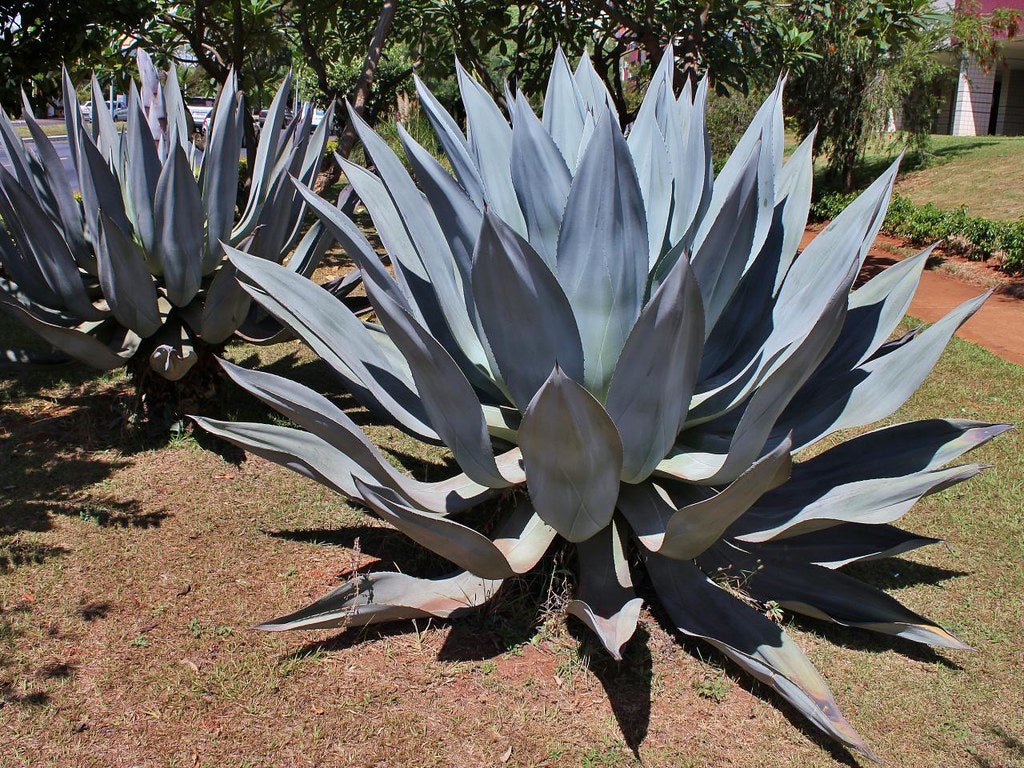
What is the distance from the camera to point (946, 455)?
3400 millimetres

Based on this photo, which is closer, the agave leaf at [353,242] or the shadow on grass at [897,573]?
the agave leaf at [353,242]

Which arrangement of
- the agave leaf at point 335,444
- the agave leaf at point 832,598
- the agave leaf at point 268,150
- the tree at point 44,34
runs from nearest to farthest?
the agave leaf at point 335,444 < the agave leaf at point 832,598 < the agave leaf at point 268,150 < the tree at point 44,34

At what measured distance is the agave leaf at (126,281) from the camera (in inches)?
171

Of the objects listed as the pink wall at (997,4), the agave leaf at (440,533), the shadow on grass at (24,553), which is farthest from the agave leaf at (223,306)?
the pink wall at (997,4)

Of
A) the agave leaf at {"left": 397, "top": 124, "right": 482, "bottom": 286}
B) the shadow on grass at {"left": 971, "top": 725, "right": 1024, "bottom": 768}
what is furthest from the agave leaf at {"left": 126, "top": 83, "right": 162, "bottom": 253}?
the shadow on grass at {"left": 971, "top": 725, "right": 1024, "bottom": 768}

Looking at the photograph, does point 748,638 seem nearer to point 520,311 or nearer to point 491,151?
point 520,311

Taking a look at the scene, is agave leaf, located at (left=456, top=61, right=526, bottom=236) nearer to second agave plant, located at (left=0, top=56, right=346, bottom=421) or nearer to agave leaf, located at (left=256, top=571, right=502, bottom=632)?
agave leaf, located at (left=256, top=571, right=502, bottom=632)

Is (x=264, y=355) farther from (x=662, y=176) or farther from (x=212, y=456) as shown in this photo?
(x=662, y=176)

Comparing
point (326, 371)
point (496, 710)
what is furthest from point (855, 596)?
point (326, 371)

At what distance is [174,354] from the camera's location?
4.77 metres

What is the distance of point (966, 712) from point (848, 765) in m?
0.56

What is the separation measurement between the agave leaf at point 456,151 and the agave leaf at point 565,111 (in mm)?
434

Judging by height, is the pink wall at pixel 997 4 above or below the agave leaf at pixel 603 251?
above

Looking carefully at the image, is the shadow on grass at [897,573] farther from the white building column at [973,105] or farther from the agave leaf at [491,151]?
the white building column at [973,105]
